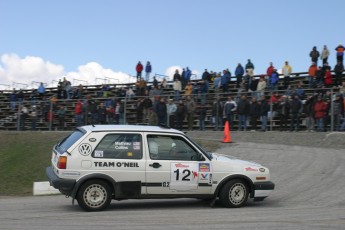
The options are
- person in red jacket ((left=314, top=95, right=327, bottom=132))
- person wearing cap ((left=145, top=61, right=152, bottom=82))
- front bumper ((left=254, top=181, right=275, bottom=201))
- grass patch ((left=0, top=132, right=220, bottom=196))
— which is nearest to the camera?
front bumper ((left=254, top=181, right=275, bottom=201))

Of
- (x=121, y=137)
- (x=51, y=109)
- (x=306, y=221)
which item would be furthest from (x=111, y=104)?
(x=306, y=221)

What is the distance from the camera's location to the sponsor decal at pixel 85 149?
32.4 ft

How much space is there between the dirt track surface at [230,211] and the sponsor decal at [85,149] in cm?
110

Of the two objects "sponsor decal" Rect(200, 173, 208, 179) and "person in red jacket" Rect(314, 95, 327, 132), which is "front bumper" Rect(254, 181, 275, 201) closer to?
"sponsor decal" Rect(200, 173, 208, 179)

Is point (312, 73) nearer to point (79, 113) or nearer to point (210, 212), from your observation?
point (79, 113)

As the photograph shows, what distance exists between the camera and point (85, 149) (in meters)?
9.91

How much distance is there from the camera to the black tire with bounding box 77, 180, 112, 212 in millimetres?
9734

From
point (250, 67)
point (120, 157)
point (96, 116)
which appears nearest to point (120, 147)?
point (120, 157)

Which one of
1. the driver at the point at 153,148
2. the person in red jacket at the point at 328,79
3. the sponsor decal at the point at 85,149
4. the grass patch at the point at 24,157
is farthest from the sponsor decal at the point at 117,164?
the person in red jacket at the point at 328,79

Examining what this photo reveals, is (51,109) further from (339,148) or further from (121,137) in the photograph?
(121,137)

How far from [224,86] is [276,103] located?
21.3 feet

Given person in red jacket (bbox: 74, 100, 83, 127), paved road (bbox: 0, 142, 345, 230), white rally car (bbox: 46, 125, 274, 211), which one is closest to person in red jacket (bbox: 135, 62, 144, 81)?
person in red jacket (bbox: 74, 100, 83, 127)

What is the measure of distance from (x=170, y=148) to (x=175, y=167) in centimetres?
40

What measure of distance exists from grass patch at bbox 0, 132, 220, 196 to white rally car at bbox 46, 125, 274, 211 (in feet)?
14.8
